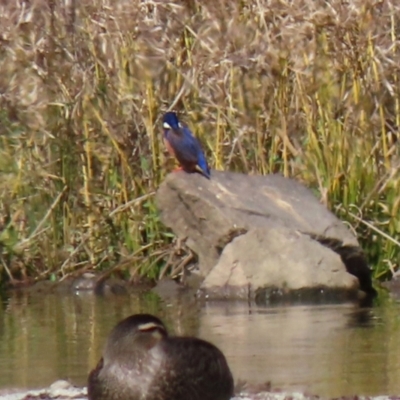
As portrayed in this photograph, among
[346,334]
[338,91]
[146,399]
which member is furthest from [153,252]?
[146,399]

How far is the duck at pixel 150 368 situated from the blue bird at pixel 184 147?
397 centimetres

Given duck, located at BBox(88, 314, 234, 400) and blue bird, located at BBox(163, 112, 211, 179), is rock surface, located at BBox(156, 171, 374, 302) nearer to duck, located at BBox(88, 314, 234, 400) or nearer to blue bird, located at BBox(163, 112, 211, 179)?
blue bird, located at BBox(163, 112, 211, 179)

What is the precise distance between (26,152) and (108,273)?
41.6 inches

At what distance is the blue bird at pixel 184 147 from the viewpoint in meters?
8.63

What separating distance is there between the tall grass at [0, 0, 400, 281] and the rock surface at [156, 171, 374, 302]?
42 cm

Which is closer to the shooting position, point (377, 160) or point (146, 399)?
point (146, 399)

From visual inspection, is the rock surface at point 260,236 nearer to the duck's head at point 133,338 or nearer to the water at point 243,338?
the water at point 243,338

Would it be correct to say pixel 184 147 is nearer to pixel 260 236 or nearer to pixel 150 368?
pixel 260 236

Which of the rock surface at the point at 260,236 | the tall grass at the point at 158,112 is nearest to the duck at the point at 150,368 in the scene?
the rock surface at the point at 260,236

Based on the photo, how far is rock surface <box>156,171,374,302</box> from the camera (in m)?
8.20

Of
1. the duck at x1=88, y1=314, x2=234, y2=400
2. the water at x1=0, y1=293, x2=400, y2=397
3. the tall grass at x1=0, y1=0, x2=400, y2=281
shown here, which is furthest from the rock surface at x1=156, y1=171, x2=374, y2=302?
the duck at x1=88, y1=314, x2=234, y2=400

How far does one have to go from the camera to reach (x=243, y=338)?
6.55 m

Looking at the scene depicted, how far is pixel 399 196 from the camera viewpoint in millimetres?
8773

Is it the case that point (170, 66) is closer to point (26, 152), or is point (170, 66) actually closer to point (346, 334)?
point (26, 152)
